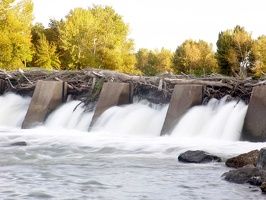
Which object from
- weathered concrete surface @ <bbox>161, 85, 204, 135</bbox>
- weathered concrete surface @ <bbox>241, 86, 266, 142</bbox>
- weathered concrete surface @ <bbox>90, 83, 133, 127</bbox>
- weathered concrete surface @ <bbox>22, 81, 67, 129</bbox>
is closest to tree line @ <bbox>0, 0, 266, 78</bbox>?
weathered concrete surface @ <bbox>22, 81, 67, 129</bbox>

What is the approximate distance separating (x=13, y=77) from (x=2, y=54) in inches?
794

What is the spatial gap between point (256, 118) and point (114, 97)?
418cm

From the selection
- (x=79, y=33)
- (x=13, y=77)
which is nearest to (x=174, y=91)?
(x=13, y=77)

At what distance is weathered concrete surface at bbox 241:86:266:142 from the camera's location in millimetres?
9859

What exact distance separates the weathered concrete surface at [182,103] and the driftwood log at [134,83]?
10.8 inches

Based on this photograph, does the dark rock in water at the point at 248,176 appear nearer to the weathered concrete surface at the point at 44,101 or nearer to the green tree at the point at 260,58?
the weathered concrete surface at the point at 44,101

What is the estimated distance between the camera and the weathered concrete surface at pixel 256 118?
9.86 meters

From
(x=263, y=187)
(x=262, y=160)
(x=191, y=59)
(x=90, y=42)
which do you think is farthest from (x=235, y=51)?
(x=263, y=187)

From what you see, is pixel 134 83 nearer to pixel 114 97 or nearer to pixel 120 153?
pixel 114 97

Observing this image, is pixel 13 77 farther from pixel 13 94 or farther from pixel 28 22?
pixel 28 22

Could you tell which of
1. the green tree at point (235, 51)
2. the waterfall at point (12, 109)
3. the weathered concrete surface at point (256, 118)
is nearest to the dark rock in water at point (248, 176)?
the weathered concrete surface at point (256, 118)

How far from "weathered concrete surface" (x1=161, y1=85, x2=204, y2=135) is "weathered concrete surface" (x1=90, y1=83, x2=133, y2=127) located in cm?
175

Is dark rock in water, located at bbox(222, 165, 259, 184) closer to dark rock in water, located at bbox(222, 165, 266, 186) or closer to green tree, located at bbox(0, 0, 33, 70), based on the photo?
dark rock in water, located at bbox(222, 165, 266, 186)

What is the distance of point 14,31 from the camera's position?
37.1 meters
